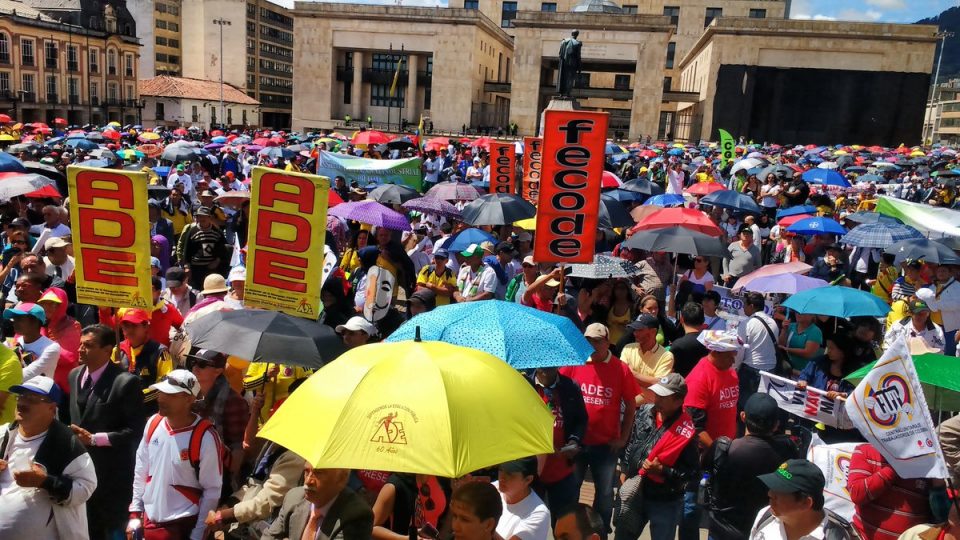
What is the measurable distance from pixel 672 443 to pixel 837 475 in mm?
886

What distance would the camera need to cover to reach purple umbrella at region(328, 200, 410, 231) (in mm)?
9039

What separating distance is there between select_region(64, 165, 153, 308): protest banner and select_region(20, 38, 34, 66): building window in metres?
70.3

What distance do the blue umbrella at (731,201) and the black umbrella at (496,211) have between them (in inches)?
148

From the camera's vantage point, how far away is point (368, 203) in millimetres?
9633

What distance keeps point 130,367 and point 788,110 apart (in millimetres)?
60433

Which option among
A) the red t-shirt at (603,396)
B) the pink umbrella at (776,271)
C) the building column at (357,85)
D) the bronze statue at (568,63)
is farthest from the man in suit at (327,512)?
the building column at (357,85)

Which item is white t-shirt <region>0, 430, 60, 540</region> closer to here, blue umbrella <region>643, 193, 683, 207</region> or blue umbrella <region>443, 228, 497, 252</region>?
blue umbrella <region>443, 228, 497, 252</region>

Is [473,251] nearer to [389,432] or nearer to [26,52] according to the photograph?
[389,432]

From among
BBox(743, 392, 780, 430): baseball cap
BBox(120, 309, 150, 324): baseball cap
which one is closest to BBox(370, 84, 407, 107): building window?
BBox(120, 309, 150, 324): baseball cap

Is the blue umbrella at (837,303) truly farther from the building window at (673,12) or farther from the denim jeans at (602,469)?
the building window at (673,12)

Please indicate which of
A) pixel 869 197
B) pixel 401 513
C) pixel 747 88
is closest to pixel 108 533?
pixel 401 513

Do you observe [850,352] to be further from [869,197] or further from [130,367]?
[869,197]

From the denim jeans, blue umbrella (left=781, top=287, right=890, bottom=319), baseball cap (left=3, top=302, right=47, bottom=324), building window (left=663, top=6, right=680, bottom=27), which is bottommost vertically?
the denim jeans

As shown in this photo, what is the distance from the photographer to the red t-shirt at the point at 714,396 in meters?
5.06
